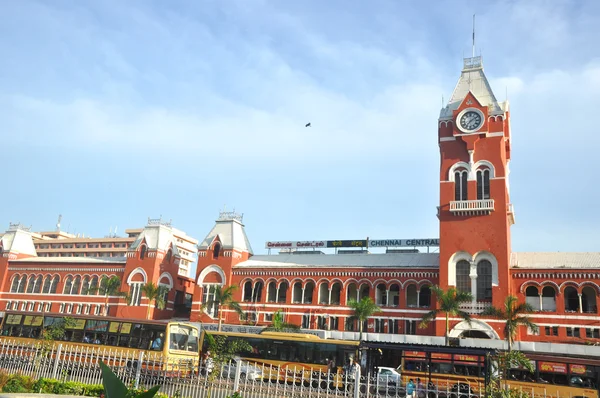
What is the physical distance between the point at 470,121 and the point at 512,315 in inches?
677

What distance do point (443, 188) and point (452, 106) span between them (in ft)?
26.2

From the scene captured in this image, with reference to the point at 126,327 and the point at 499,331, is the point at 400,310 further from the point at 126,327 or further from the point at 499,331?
the point at 126,327

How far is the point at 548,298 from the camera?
43312 millimetres

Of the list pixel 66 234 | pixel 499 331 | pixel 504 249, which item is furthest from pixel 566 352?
pixel 66 234

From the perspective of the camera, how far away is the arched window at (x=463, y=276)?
44.2m

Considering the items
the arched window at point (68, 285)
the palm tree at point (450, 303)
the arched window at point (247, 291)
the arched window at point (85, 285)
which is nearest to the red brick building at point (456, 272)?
the arched window at point (247, 291)

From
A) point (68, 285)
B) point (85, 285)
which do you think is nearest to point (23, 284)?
point (68, 285)

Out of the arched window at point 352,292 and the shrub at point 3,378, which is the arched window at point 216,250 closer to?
the arched window at point 352,292

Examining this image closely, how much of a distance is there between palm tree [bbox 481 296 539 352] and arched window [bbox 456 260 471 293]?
256 cm

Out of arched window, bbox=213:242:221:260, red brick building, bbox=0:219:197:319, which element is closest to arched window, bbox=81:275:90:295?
red brick building, bbox=0:219:197:319

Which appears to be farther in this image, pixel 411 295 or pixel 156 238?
pixel 156 238

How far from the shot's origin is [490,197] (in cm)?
4506

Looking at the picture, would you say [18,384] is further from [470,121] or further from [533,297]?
[470,121]

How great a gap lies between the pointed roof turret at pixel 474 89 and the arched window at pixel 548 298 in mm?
15721
